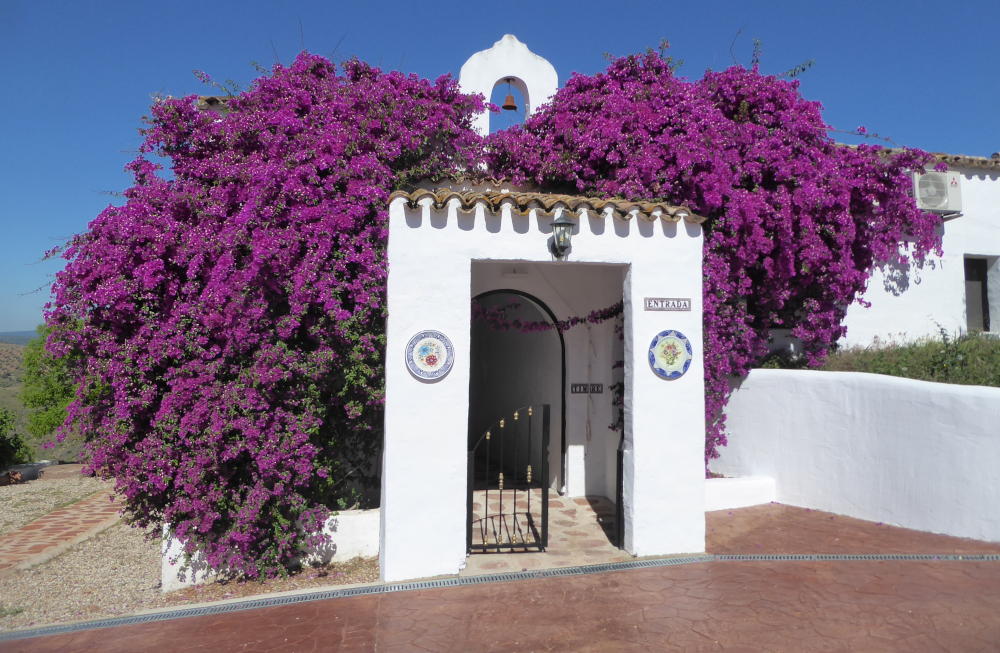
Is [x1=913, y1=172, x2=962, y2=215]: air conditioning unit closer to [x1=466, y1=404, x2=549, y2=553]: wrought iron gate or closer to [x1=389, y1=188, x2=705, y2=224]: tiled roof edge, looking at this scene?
[x1=389, y1=188, x2=705, y2=224]: tiled roof edge

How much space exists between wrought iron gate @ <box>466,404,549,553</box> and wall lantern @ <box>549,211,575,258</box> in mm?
1658

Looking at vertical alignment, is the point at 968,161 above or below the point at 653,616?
above

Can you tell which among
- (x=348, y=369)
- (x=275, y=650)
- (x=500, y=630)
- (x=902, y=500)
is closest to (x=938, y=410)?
(x=902, y=500)

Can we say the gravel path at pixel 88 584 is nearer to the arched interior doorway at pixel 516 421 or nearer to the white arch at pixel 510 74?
the arched interior doorway at pixel 516 421

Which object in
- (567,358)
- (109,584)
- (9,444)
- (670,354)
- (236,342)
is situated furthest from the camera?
(9,444)

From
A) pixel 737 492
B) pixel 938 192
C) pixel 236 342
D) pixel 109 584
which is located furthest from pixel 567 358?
pixel 938 192

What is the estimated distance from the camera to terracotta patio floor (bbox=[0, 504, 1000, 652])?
486 centimetres

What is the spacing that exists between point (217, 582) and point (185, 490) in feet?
3.79

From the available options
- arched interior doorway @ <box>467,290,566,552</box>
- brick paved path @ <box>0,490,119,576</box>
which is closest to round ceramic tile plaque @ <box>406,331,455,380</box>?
arched interior doorway @ <box>467,290,566,552</box>

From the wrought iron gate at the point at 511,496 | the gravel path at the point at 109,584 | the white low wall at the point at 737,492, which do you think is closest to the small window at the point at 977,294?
the white low wall at the point at 737,492

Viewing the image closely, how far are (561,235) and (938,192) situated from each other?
960cm

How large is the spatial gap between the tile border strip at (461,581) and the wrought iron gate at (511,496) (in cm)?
65

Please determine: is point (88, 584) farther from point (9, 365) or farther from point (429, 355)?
point (9, 365)

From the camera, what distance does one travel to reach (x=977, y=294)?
12891 mm
